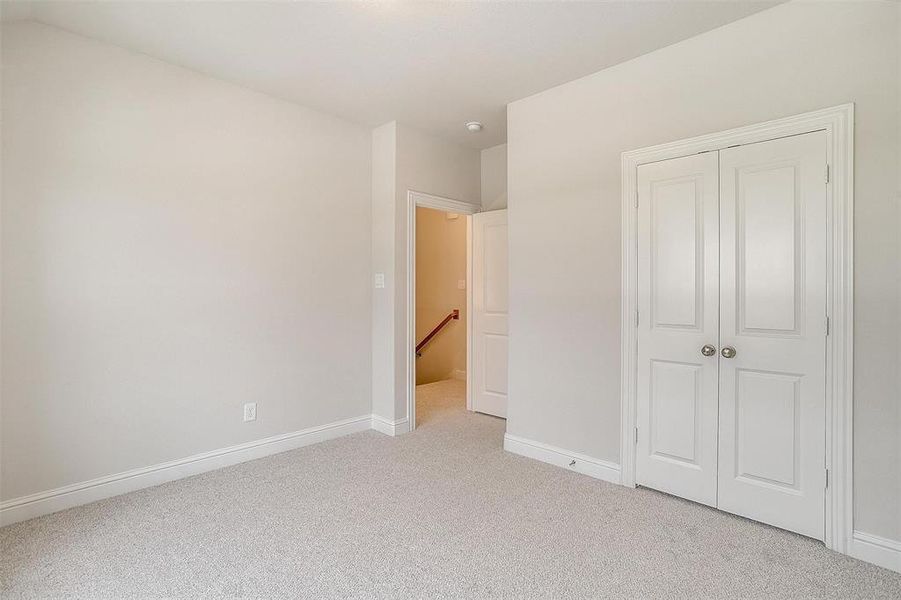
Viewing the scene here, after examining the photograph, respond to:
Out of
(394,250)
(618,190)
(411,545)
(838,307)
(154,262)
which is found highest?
(618,190)

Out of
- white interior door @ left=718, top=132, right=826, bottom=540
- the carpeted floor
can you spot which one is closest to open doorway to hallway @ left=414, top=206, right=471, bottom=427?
the carpeted floor

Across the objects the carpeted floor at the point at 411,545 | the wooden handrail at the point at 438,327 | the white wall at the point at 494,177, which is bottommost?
the carpeted floor at the point at 411,545

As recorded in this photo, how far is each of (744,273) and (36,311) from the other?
3697mm

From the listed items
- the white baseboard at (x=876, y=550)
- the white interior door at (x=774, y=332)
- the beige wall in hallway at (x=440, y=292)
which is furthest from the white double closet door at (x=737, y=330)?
the beige wall in hallway at (x=440, y=292)

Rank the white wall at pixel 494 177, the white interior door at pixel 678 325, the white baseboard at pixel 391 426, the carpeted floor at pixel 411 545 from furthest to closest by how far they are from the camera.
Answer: the white wall at pixel 494 177
the white baseboard at pixel 391 426
the white interior door at pixel 678 325
the carpeted floor at pixel 411 545

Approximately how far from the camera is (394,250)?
3.72m

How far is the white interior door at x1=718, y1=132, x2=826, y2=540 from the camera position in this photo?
6.88ft

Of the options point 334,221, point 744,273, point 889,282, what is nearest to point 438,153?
point 334,221

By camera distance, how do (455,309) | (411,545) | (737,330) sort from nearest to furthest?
1. (411,545)
2. (737,330)
3. (455,309)

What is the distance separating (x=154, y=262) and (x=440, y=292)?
3833mm

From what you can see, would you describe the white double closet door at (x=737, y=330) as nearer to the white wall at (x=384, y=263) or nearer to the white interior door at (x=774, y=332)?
the white interior door at (x=774, y=332)

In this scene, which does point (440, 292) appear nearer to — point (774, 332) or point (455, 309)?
point (455, 309)

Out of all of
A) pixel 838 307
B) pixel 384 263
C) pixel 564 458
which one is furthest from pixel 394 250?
pixel 838 307

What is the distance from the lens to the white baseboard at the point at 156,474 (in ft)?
7.50
